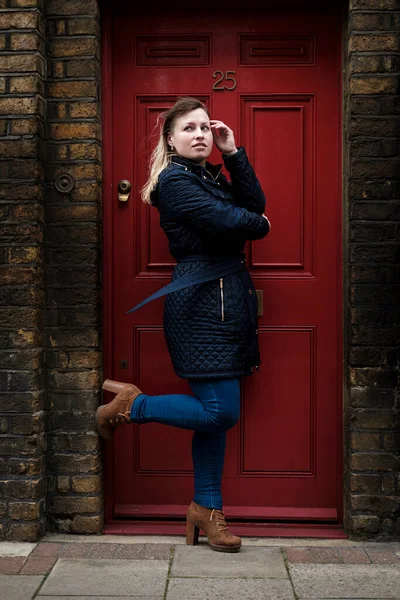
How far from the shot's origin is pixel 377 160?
3.91 metres

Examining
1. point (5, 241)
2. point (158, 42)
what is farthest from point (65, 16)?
point (5, 241)

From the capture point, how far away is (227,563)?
364cm

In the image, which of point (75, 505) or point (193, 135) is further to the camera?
point (75, 505)

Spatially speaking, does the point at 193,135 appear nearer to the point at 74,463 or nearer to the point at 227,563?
the point at 74,463

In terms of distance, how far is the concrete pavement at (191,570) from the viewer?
3295 mm

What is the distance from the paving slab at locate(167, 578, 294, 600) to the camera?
3246mm

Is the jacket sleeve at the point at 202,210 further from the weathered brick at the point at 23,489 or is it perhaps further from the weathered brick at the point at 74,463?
the weathered brick at the point at 23,489

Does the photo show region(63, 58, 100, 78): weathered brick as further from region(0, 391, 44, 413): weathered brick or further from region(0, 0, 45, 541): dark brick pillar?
region(0, 391, 44, 413): weathered brick

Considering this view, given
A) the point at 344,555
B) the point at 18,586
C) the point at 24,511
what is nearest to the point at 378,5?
the point at 344,555

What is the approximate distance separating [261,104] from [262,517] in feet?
7.21

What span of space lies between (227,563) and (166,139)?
203 cm

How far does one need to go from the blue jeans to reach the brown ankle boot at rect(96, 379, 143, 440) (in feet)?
0.15

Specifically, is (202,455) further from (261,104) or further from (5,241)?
(261,104)

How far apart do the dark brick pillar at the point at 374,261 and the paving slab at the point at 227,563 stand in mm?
547
